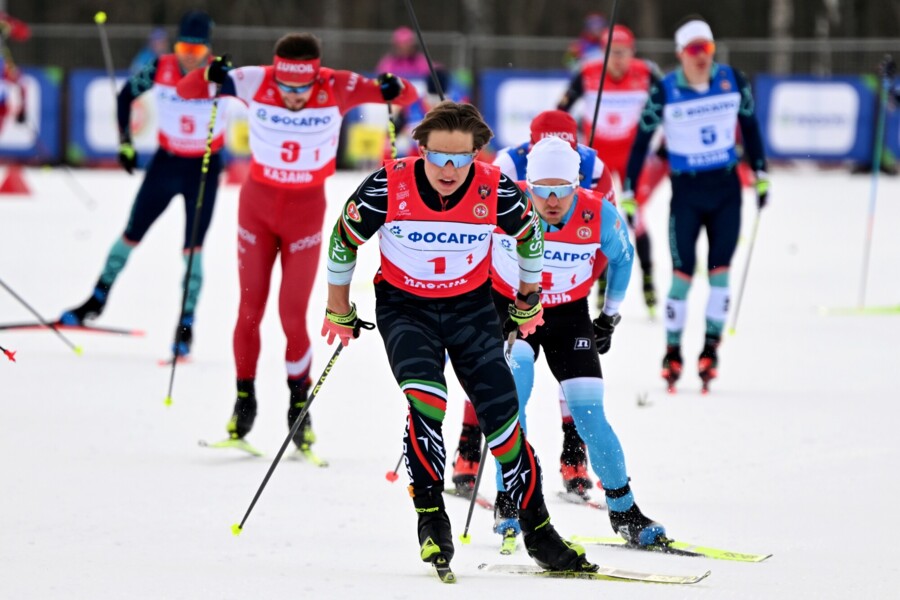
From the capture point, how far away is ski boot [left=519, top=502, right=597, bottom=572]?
4.75 meters

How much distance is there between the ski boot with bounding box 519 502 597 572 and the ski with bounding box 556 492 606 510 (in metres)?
1.16

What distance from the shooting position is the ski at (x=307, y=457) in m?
6.65

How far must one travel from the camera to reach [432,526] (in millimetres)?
4754

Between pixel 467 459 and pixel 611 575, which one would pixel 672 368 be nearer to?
pixel 467 459

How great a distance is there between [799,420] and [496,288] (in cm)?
263

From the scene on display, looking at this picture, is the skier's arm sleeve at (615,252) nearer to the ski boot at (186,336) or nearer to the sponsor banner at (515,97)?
the ski boot at (186,336)

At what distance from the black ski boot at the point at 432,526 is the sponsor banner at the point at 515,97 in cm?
1632

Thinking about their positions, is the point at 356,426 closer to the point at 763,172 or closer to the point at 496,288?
the point at 496,288

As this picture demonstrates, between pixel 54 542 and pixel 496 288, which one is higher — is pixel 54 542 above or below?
below

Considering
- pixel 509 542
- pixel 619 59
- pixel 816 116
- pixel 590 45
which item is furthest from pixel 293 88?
pixel 816 116

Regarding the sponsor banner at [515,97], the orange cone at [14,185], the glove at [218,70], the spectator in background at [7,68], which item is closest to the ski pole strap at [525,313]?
the glove at [218,70]

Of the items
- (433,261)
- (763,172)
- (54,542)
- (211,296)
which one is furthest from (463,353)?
(211,296)

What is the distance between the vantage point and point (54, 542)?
5.10 m

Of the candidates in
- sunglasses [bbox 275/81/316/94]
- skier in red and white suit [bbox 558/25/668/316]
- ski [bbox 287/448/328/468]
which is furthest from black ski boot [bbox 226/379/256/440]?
skier in red and white suit [bbox 558/25/668/316]
